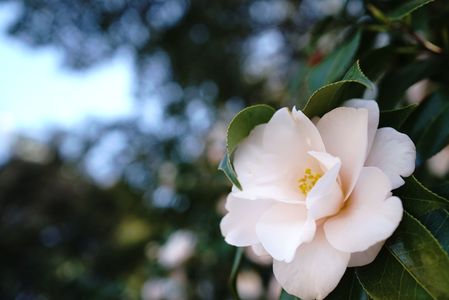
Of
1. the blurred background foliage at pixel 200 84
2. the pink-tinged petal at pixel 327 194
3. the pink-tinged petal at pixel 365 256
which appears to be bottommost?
the blurred background foliage at pixel 200 84

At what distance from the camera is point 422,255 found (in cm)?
42

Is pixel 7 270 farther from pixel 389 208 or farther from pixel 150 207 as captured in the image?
pixel 389 208

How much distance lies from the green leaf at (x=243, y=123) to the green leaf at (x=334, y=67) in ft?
0.60

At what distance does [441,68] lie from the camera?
0.78 metres

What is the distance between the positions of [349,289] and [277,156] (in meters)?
0.17

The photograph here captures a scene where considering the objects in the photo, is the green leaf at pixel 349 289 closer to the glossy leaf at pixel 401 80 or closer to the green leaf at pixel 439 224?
the green leaf at pixel 439 224

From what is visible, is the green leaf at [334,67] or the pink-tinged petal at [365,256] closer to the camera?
the pink-tinged petal at [365,256]

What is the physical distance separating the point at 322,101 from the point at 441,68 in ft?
1.29

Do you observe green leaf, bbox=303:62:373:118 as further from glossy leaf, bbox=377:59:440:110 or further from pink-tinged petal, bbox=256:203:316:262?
glossy leaf, bbox=377:59:440:110

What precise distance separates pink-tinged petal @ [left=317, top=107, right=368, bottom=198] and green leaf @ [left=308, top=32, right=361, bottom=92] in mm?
193

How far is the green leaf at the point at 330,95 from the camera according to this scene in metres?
0.48

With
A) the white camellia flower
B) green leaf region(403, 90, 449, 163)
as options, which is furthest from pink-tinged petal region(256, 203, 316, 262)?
green leaf region(403, 90, 449, 163)

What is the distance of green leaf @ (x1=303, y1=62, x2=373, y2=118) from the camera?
1.59ft

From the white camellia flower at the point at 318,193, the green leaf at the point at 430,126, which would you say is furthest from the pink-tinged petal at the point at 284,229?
the green leaf at the point at 430,126
